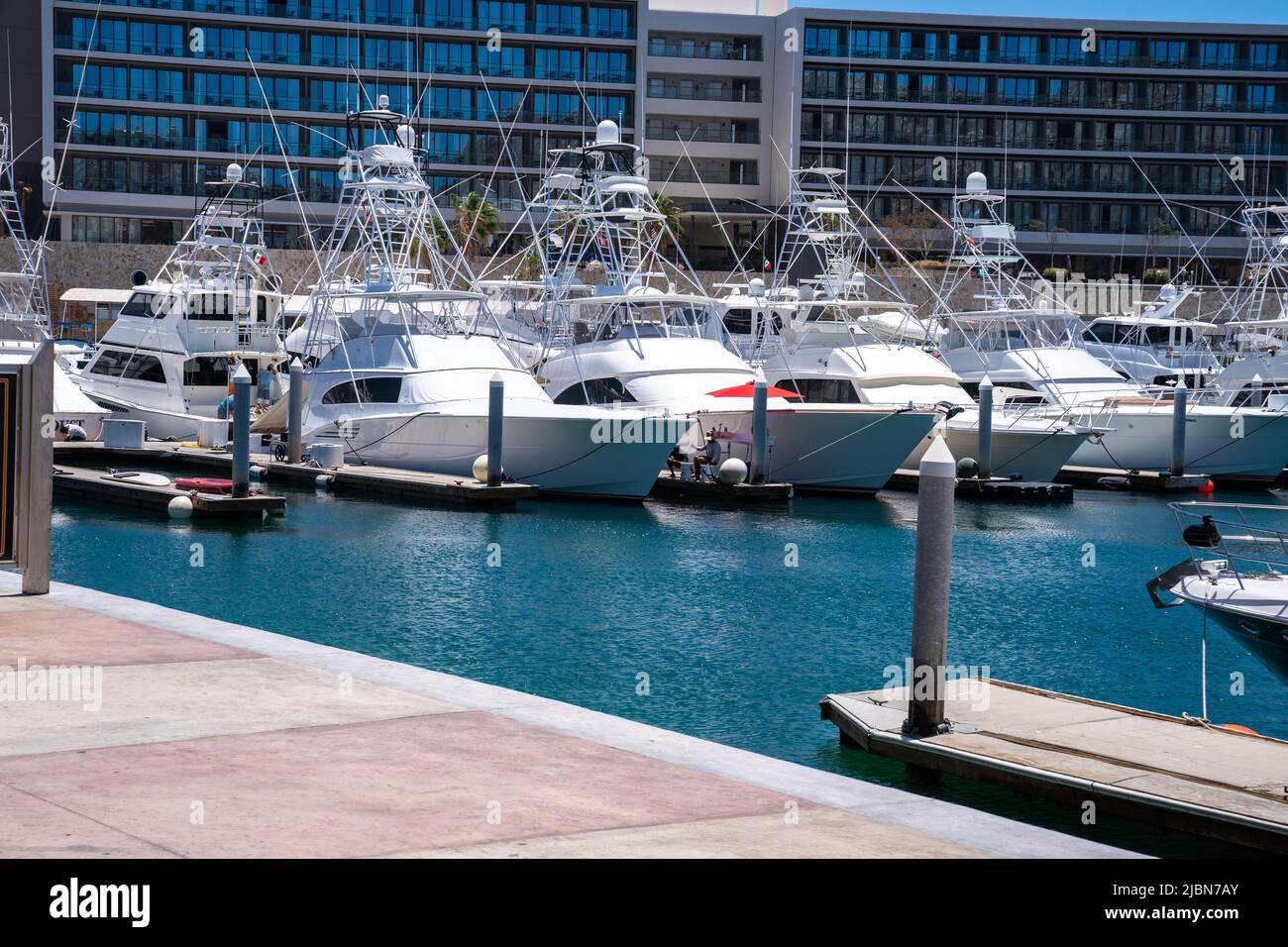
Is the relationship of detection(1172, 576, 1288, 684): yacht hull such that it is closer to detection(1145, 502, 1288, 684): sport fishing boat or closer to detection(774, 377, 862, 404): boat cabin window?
detection(1145, 502, 1288, 684): sport fishing boat

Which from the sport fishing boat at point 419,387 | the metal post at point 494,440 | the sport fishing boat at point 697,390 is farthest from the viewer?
the sport fishing boat at point 697,390

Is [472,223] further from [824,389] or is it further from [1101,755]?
[1101,755]

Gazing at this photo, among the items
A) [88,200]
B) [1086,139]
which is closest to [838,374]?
[88,200]

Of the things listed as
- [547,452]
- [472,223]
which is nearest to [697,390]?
[547,452]

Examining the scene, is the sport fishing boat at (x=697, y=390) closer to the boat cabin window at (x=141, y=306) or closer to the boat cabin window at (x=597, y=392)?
the boat cabin window at (x=597, y=392)

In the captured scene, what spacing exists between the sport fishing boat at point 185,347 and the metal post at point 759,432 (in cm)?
1500

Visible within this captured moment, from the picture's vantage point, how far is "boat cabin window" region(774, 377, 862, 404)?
1419 inches

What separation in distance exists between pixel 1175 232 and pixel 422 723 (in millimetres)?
91158

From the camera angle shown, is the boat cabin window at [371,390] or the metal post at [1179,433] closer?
the boat cabin window at [371,390]

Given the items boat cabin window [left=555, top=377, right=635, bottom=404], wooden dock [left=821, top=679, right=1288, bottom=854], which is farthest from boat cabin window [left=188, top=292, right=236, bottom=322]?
wooden dock [left=821, top=679, right=1288, bottom=854]

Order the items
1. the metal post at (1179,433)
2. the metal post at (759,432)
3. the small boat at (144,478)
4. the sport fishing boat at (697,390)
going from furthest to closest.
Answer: the metal post at (1179,433) → the sport fishing boat at (697,390) → the metal post at (759,432) → the small boat at (144,478)

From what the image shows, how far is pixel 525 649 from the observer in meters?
16.5

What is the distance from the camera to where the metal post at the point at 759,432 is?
31672 mm

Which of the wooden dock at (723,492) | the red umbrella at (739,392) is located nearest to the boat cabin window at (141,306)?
the wooden dock at (723,492)
